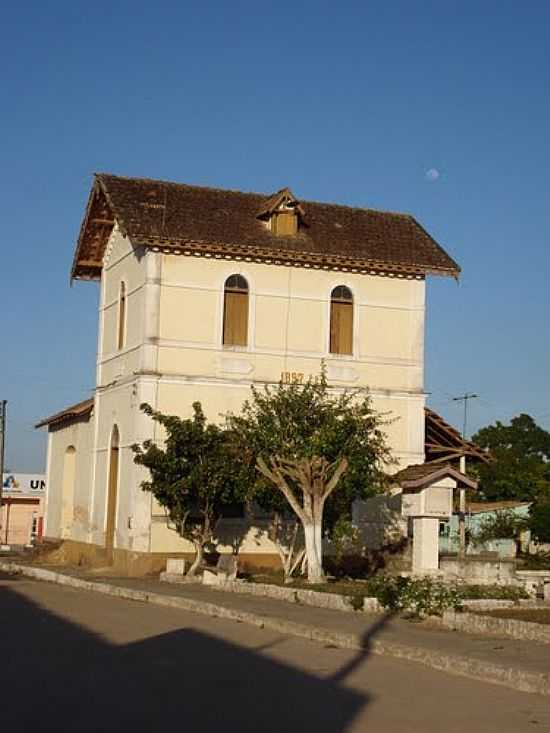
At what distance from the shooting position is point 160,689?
38.6 ft

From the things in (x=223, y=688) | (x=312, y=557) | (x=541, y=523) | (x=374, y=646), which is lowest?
(x=223, y=688)

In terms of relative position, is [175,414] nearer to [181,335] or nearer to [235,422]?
[181,335]

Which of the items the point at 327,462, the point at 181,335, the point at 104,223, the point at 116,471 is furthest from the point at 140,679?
the point at 104,223

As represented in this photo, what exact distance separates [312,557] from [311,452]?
2.23 m

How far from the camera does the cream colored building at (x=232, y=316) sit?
105ft

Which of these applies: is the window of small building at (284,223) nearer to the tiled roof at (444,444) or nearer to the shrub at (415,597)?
the tiled roof at (444,444)

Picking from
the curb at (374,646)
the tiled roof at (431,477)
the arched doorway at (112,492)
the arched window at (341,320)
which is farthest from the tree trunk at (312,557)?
the arched doorway at (112,492)

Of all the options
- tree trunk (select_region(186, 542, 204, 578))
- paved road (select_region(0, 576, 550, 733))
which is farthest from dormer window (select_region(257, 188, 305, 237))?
paved road (select_region(0, 576, 550, 733))

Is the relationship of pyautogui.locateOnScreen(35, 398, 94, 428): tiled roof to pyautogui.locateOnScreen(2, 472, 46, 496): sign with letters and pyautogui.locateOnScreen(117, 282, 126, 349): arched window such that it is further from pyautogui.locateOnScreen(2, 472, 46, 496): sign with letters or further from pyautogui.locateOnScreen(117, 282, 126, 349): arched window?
pyautogui.locateOnScreen(2, 472, 46, 496): sign with letters

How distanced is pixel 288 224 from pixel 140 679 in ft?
75.5

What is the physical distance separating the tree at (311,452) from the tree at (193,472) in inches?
55.8

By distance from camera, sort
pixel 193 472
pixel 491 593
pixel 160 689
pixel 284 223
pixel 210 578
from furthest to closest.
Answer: pixel 284 223
pixel 193 472
pixel 210 578
pixel 491 593
pixel 160 689

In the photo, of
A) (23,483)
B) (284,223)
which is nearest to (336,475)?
(284,223)

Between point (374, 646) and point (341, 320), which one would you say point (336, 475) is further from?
point (374, 646)
